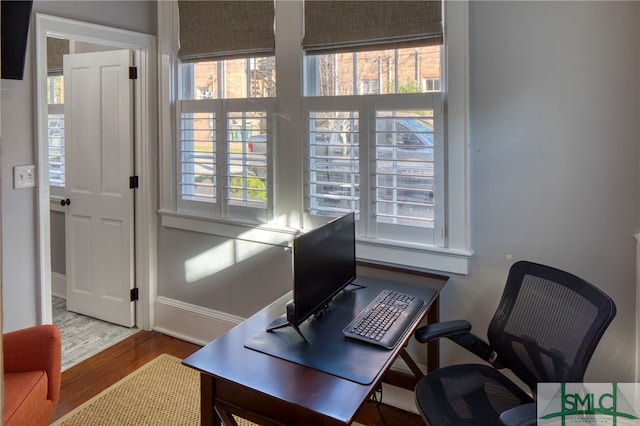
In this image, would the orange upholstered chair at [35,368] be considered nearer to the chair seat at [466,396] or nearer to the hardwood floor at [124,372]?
the hardwood floor at [124,372]

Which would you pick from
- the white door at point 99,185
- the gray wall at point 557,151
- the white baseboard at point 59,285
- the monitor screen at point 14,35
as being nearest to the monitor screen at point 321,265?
the gray wall at point 557,151

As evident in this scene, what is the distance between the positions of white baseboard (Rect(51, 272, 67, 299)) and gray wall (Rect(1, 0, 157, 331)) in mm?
1527

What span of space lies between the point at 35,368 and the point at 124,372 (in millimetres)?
899

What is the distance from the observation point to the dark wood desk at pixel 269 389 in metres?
1.25

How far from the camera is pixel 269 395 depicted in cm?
128

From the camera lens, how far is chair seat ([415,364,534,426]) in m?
1.53

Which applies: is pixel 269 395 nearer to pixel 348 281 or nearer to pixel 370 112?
pixel 348 281

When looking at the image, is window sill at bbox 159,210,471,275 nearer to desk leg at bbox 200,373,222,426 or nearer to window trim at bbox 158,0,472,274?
window trim at bbox 158,0,472,274

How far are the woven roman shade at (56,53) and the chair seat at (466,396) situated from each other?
3.89 meters

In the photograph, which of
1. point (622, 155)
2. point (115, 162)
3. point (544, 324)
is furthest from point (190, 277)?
point (622, 155)

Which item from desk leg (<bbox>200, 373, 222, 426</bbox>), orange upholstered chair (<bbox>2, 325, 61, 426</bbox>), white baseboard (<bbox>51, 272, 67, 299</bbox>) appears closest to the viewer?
desk leg (<bbox>200, 373, 222, 426</bbox>)

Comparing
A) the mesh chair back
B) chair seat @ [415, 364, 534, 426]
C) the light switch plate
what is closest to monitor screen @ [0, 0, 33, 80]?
the light switch plate

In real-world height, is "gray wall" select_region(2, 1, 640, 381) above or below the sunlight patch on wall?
above

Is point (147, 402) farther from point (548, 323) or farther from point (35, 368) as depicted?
point (548, 323)
